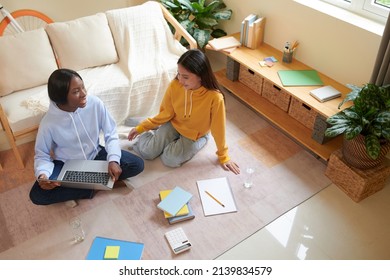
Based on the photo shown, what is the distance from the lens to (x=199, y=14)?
3.09m

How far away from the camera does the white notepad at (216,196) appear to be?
2.09m

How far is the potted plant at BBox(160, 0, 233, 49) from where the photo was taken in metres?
3.03

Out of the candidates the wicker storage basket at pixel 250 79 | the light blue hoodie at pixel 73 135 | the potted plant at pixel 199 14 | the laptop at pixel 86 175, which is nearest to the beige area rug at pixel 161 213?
the laptop at pixel 86 175

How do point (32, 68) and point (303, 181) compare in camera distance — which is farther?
point (32, 68)

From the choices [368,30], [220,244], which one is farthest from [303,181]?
[368,30]

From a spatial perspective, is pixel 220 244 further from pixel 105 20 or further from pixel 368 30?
pixel 105 20

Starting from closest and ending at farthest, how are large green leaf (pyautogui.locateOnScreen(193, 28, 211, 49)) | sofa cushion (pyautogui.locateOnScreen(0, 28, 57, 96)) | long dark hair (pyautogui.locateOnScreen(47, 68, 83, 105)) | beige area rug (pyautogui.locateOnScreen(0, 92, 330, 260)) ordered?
long dark hair (pyautogui.locateOnScreen(47, 68, 83, 105)), beige area rug (pyautogui.locateOnScreen(0, 92, 330, 260)), sofa cushion (pyautogui.locateOnScreen(0, 28, 57, 96)), large green leaf (pyautogui.locateOnScreen(193, 28, 211, 49))

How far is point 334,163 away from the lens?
221 cm

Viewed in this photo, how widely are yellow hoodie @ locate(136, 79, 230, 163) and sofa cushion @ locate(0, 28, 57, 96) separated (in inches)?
33.4

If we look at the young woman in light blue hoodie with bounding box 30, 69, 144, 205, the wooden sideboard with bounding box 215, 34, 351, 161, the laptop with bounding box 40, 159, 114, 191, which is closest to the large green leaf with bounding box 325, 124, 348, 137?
the wooden sideboard with bounding box 215, 34, 351, 161

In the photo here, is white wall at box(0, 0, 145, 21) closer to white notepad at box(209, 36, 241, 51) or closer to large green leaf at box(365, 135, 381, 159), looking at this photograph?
white notepad at box(209, 36, 241, 51)

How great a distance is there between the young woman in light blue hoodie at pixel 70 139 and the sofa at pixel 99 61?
394 mm

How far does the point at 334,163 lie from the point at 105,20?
2.01 m
